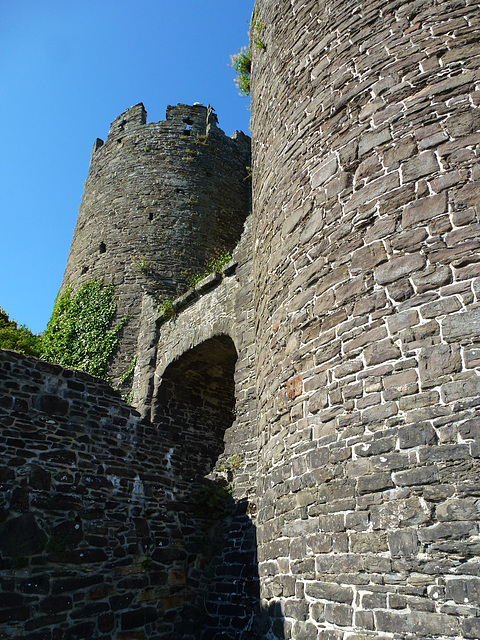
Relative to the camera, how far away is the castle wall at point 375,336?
119 inches

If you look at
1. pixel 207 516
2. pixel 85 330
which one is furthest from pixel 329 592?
pixel 85 330

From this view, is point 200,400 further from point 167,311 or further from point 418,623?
point 418,623

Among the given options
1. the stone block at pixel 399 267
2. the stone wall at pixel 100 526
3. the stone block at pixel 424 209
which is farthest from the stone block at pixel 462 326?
the stone wall at pixel 100 526

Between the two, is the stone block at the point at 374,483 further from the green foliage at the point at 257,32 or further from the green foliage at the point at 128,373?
the green foliage at the point at 128,373

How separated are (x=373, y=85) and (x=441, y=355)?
2522mm

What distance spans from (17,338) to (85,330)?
6.14ft

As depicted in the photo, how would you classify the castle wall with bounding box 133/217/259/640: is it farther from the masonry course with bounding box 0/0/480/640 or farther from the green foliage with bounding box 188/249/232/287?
the green foliage with bounding box 188/249/232/287

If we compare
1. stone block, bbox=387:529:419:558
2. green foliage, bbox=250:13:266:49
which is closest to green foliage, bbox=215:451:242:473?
stone block, bbox=387:529:419:558

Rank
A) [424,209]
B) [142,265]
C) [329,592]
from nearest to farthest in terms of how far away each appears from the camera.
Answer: [329,592] → [424,209] → [142,265]

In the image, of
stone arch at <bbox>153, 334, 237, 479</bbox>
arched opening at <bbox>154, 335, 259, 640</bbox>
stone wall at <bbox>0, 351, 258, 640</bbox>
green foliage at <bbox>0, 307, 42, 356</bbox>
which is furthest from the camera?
green foliage at <bbox>0, 307, 42, 356</bbox>

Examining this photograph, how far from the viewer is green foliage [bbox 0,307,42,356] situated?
1134 cm

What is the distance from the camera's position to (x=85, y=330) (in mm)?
11195

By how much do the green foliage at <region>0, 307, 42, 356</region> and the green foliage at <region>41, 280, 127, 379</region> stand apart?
0.27m

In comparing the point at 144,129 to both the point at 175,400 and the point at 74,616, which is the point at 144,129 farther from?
the point at 74,616
